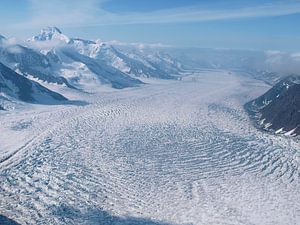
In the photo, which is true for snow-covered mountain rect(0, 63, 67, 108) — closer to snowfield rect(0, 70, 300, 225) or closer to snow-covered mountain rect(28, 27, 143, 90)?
snowfield rect(0, 70, 300, 225)

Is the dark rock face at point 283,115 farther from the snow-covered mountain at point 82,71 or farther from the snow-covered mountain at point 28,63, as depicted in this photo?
the snow-covered mountain at point 82,71

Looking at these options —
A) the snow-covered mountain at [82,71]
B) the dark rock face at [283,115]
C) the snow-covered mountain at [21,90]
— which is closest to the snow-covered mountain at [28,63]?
the snow-covered mountain at [82,71]

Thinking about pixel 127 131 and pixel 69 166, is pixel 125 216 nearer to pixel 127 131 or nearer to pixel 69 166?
pixel 69 166

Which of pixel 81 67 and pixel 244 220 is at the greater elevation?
pixel 81 67

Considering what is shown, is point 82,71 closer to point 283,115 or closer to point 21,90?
point 21,90

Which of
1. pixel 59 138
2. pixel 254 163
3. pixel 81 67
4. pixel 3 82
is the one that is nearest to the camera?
pixel 254 163

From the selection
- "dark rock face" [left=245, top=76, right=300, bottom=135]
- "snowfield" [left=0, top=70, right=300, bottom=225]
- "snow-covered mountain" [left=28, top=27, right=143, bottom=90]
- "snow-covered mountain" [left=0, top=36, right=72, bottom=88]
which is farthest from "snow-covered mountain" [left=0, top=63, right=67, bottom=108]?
"dark rock face" [left=245, top=76, right=300, bottom=135]

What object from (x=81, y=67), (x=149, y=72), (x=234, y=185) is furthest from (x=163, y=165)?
(x=149, y=72)
